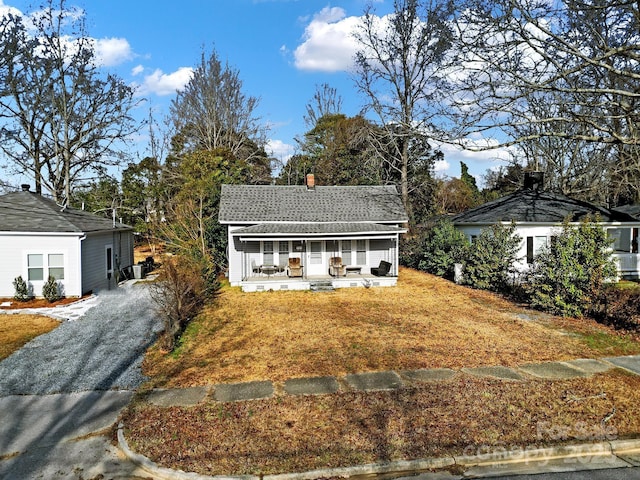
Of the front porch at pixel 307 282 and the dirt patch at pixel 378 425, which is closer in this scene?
the dirt patch at pixel 378 425

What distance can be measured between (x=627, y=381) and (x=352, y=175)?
2658cm

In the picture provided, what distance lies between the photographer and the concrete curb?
176 inches

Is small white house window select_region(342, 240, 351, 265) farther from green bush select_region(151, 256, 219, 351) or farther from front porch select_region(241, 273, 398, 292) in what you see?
green bush select_region(151, 256, 219, 351)

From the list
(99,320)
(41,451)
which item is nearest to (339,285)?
(99,320)

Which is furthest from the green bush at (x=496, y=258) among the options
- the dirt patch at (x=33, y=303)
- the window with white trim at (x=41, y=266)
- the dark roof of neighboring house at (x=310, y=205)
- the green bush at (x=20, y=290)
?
the green bush at (x=20, y=290)

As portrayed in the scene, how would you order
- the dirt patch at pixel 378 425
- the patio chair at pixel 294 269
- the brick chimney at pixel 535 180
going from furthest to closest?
1. the brick chimney at pixel 535 180
2. the patio chair at pixel 294 269
3. the dirt patch at pixel 378 425

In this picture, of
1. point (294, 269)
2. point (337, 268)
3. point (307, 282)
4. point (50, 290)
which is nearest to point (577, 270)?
point (337, 268)

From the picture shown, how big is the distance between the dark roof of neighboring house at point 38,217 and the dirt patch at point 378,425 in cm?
1191

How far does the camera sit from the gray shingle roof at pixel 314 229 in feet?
55.9

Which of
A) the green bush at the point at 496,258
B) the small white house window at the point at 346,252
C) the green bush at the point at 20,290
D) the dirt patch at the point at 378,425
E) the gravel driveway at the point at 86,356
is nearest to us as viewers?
the dirt patch at the point at 378,425

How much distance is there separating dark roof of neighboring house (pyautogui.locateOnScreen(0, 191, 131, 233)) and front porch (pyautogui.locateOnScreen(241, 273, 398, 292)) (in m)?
7.01

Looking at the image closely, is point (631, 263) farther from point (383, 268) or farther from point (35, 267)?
point (35, 267)

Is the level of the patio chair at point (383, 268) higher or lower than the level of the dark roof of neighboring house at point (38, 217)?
lower

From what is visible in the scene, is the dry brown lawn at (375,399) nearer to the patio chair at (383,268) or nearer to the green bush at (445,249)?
the patio chair at (383,268)
